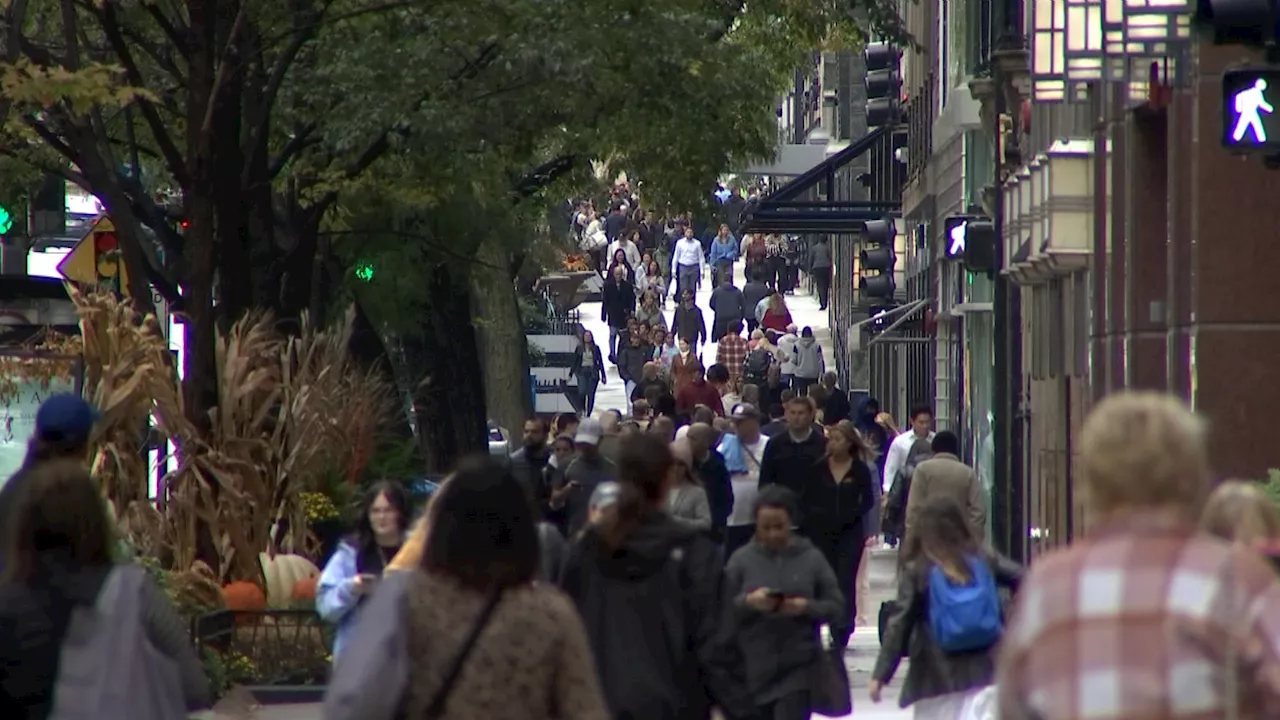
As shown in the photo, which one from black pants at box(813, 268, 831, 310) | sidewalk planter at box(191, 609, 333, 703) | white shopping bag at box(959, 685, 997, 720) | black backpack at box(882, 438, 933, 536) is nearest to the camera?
white shopping bag at box(959, 685, 997, 720)

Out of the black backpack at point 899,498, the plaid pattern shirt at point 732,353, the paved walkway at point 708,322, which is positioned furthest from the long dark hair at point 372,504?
the paved walkway at point 708,322

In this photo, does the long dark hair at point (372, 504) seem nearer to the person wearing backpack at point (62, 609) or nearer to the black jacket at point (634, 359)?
the person wearing backpack at point (62, 609)

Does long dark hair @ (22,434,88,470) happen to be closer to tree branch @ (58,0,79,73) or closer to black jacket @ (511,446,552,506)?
tree branch @ (58,0,79,73)

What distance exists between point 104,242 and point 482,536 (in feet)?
57.2

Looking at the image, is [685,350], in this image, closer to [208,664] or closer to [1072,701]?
[208,664]

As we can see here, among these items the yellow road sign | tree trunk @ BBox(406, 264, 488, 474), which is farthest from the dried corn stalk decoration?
tree trunk @ BBox(406, 264, 488, 474)

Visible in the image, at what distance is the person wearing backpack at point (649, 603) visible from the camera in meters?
9.41

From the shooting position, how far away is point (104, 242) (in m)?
23.4

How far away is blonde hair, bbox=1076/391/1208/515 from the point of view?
5.14m

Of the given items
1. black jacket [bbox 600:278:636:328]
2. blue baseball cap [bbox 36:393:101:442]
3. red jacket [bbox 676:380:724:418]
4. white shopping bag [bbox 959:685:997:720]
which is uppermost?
black jacket [bbox 600:278:636:328]

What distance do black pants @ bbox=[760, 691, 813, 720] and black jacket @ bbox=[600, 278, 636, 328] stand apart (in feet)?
128

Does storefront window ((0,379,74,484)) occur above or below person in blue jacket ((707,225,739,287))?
below

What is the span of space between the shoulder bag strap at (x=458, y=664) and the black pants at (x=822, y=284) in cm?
5459

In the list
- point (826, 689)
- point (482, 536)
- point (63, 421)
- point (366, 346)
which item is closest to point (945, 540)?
point (826, 689)
